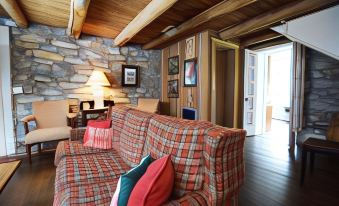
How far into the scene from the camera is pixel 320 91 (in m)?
3.37

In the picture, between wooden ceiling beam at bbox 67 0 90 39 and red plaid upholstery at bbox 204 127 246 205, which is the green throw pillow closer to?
red plaid upholstery at bbox 204 127 246 205

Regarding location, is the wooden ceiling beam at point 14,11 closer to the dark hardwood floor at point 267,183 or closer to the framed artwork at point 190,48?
the dark hardwood floor at point 267,183

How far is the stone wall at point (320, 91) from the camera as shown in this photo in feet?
10.5

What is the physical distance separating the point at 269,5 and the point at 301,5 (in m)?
0.36

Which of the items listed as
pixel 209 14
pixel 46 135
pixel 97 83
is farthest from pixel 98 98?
pixel 209 14

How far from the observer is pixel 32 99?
127 inches

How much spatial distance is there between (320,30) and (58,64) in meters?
4.33

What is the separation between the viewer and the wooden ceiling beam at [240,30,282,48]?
346 cm

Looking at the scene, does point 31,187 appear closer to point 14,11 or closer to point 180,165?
point 180,165

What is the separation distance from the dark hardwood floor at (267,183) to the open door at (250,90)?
1.34m

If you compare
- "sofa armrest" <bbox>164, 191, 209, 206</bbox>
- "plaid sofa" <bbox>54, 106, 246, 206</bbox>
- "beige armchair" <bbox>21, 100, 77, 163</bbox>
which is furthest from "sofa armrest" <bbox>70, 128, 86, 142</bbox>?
"sofa armrest" <bbox>164, 191, 209, 206</bbox>

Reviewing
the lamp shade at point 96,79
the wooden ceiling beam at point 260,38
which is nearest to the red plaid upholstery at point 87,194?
the lamp shade at point 96,79

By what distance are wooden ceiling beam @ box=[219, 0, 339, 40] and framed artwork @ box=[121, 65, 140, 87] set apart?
7.07 feet

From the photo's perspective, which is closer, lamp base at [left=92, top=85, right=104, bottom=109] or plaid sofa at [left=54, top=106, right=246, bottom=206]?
plaid sofa at [left=54, top=106, right=246, bottom=206]
